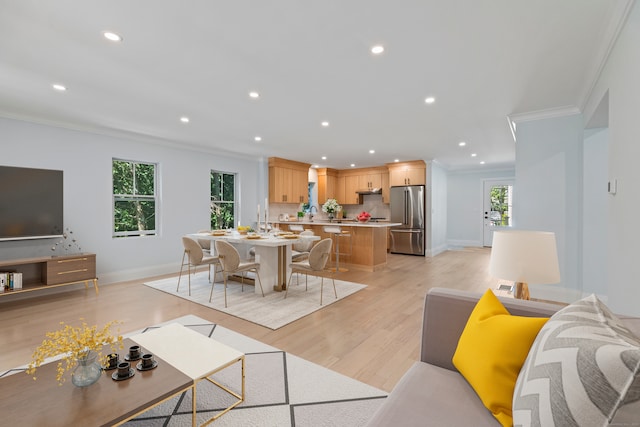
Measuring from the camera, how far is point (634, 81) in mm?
1893

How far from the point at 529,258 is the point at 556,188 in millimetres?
3321

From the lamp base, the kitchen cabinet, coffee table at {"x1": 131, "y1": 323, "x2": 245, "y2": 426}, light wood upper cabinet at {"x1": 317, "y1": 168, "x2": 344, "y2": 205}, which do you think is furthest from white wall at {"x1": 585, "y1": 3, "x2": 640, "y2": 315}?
light wood upper cabinet at {"x1": 317, "y1": 168, "x2": 344, "y2": 205}

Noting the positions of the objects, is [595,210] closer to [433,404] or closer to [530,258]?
[530,258]

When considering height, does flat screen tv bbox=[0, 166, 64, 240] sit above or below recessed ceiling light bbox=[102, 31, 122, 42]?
below

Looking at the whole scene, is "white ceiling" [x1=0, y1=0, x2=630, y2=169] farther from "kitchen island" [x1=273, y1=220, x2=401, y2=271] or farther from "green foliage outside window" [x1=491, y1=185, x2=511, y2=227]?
"green foliage outside window" [x1=491, y1=185, x2=511, y2=227]

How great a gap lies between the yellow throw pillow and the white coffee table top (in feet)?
4.14

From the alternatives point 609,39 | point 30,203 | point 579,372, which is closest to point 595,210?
point 609,39

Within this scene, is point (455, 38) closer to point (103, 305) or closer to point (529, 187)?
point (529, 187)

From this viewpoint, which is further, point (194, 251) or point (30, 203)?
point (194, 251)

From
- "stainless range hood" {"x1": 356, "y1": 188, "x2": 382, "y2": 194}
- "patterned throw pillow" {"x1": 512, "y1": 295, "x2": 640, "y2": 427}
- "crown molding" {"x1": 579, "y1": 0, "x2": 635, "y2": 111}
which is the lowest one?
"patterned throw pillow" {"x1": 512, "y1": 295, "x2": 640, "y2": 427}

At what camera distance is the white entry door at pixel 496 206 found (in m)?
9.14

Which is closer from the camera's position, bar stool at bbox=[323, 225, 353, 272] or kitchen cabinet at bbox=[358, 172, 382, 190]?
bar stool at bbox=[323, 225, 353, 272]

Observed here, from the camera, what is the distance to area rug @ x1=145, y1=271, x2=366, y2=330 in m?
3.40

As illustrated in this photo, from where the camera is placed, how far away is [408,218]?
798 cm
